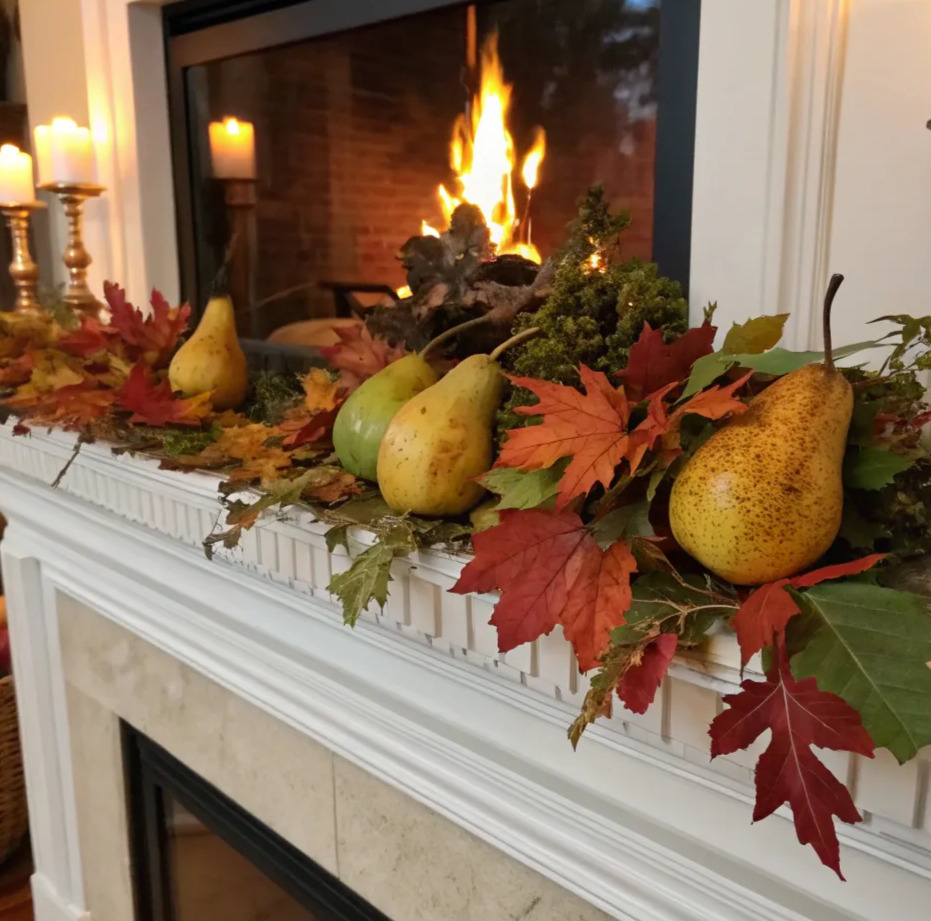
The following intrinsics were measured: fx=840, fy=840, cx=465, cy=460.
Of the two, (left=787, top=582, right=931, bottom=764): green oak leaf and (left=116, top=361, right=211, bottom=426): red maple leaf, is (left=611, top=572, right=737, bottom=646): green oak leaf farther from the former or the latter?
(left=116, top=361, right=211, bottom=426): red maple leaf

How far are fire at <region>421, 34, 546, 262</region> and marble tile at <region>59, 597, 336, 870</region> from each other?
63cm

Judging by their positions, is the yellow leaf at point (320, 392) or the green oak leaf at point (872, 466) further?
the yellow leaf at point (320, 392)

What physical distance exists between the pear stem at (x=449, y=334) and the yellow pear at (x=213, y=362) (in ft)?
1.08

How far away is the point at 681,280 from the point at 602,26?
1.07 feet

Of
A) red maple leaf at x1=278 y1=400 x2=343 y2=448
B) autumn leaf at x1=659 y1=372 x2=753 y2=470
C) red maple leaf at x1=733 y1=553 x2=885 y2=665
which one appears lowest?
red maple leaf at x1=733 y1=553 x2=885 y2=665

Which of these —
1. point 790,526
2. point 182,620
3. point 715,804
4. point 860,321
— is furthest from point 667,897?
point 182,620

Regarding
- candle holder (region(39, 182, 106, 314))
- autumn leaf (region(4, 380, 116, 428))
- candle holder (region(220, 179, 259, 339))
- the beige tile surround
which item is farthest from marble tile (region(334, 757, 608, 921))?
candle holder (region(39, 182, 106, 314))

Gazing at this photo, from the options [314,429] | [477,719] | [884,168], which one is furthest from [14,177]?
[884,168]

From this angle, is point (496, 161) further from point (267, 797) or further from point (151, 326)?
point (267, 797)

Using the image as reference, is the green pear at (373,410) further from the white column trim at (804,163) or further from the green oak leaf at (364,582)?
the white column trim at (804,163)

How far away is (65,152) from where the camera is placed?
4.10 ft

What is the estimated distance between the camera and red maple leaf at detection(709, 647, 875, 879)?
15.4 inches

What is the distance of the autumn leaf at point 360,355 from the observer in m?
0.79

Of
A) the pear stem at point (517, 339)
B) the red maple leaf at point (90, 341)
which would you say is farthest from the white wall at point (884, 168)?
the red maple leaf at point (90, 341)
